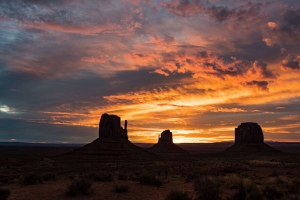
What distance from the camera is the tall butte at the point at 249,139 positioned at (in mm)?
112312

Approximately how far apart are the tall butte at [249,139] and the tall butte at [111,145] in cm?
4663

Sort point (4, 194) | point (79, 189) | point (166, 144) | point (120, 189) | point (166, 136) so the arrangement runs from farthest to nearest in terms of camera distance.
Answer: point (166, 136) < point (166, 144) < point (120, 189) < point (79, 189) < point (4, 194)

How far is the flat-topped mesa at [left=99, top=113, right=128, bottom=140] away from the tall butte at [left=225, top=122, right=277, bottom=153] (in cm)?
5039

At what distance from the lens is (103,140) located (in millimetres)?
92688

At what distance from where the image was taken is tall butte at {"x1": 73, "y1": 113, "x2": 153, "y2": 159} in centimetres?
8281

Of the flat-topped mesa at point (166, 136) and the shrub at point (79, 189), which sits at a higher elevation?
the flat-topped mesa at point (166, 136)

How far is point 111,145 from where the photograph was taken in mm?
89875

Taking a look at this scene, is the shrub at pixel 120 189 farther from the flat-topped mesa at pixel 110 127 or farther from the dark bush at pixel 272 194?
the flat-topped mesa at pixel 110 127

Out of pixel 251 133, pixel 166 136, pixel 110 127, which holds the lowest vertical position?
pixel 166 136

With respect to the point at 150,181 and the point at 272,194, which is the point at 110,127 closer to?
the point at 150,181

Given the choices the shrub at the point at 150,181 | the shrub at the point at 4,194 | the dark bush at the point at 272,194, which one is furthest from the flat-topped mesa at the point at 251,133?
the shrub at the point at 4,194

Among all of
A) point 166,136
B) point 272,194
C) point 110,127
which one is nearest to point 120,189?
point 272,194

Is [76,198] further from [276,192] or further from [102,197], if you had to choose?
[276,192]

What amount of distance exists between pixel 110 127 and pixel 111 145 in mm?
9752
